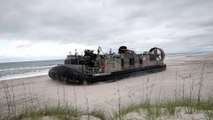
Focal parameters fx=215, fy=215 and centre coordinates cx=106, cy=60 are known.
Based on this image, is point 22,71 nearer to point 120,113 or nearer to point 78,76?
point 78,76

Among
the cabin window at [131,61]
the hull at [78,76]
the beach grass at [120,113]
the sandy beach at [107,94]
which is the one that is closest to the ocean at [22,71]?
the hull at [78,76]

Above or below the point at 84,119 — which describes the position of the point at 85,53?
above

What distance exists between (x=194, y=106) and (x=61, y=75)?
12424 millimetres

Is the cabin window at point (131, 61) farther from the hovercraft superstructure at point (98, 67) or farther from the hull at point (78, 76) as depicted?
the hull at point (78, 76)

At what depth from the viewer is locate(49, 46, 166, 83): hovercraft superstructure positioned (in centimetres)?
1554

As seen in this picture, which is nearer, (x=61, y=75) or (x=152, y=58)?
(x=61, y=75)

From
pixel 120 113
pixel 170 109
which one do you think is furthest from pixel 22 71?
pixel 170 109

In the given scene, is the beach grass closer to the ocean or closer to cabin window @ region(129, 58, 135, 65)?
cabin window @ region(129, 58, 135, 65)

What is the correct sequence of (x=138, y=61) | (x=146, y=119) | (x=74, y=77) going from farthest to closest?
(x=138, y=61) < (x=74, y=77) < (x=146, y=119)

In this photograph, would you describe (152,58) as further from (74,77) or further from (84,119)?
(84,119)

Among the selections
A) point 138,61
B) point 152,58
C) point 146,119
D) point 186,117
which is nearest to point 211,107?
point 186,117

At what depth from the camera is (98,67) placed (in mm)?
16906

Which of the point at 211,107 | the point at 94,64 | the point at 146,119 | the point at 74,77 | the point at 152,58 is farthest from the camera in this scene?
the point at 152,58

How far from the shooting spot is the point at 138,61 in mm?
20547
